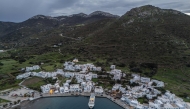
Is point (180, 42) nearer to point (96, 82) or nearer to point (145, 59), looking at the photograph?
point (145, 59)

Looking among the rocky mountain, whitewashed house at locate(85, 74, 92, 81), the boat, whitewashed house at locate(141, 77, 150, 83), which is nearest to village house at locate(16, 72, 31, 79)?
whitewashed house at locate(85, 74, 92, 81)

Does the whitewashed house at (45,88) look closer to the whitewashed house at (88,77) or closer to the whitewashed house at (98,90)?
the whitewashed house at (88,77)

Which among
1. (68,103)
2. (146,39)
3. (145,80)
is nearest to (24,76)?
(68,103)

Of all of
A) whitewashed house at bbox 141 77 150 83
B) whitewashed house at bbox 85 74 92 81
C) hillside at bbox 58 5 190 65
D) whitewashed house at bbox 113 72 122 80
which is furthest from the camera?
hillside at bbox 58 5 190 65

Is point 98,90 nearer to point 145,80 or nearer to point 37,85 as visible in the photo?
point 145,80

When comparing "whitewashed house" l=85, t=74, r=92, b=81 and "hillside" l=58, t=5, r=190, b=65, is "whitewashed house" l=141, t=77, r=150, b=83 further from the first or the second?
"whitewashed house" l=85, t=74, r=92, b=81

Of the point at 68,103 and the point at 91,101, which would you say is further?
the point at 68,103

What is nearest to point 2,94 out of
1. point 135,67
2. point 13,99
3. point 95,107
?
point 13,99

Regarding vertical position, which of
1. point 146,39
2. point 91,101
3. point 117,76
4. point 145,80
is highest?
point 146,39
